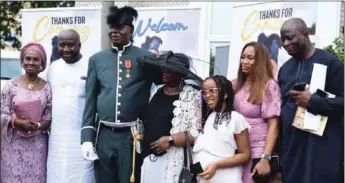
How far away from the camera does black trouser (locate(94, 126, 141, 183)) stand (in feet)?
14.2

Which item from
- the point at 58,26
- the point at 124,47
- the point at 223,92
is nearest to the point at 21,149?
the point at 124,47

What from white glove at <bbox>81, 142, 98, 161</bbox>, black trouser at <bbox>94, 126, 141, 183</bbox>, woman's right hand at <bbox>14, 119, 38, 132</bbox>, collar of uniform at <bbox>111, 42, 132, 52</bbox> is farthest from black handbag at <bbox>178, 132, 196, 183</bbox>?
woman's right hand at <bbox>14, 119, 38, 132</bbox>

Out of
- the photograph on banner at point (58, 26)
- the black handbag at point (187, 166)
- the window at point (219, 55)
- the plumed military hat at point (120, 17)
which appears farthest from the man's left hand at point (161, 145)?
the window at point (219, 55)

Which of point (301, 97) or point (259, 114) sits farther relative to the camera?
point (259, 114)

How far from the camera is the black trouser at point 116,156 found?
432 cm

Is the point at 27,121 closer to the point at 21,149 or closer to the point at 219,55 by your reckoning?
the point at 21,149

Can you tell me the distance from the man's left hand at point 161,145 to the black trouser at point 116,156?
0.96 feet

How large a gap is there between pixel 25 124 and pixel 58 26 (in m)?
3.45

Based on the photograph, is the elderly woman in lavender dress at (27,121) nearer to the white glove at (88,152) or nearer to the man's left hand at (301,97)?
the white glove at (88,152)

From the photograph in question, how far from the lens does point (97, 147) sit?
14.4 ft

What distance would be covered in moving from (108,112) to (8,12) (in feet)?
36.6

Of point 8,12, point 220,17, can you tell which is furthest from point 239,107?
point 8,12

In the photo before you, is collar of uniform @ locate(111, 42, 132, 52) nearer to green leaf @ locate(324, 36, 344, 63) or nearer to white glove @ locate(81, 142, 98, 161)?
white glove @ locate(81, 142, 98, 161)

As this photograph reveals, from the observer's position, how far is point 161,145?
13.3 feet
